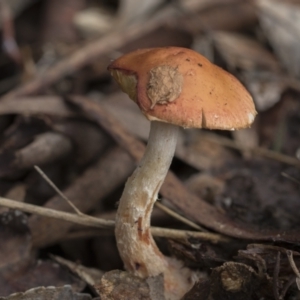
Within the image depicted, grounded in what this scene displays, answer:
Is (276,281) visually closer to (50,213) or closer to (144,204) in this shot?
(144,204)

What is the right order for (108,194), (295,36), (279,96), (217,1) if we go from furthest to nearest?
(217,1), (295,36), (279,96), (108,194)

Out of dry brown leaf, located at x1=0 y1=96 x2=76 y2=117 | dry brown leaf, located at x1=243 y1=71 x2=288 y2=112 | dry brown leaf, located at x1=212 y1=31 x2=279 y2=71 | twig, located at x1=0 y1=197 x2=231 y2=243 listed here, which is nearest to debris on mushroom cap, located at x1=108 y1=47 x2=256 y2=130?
twig, located at x1=0 y1=197 x2=231 y2=243

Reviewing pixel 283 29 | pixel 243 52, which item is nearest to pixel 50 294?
pixel 243 52

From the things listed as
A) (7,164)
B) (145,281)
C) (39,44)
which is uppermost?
(39,44)

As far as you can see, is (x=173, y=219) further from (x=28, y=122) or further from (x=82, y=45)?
(x=82, y=45)

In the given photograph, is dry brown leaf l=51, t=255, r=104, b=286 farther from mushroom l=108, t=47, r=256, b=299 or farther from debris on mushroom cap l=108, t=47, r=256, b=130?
debris on mushroom cap l=108, t=47, r=256, b=130

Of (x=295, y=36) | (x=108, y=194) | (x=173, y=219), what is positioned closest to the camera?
(x=173, y=219)

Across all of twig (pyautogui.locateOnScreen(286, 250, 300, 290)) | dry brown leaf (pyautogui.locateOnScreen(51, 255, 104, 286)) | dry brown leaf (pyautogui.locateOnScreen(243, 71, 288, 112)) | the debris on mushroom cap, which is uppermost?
the debris on mushroom cap

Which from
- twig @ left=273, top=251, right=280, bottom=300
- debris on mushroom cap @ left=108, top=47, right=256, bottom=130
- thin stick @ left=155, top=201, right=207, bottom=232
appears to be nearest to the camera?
debris on mushroom cap @ left=108, top=47, right=256, bottom=130

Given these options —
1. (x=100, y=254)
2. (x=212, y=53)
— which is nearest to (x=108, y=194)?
(x=100, y=254)
